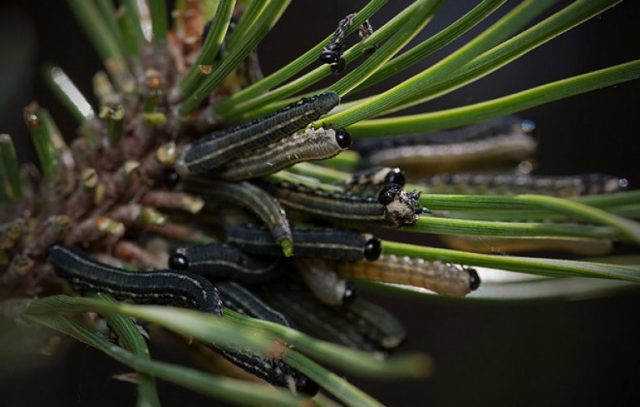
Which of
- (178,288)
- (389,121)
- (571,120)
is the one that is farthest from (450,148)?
(571,120)

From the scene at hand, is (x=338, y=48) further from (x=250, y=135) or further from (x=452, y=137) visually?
(x=452, y=137)

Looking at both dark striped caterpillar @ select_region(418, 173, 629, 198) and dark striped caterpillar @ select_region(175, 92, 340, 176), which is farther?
dark striped caterpillar @ select_region(418, 173, 629, 198)

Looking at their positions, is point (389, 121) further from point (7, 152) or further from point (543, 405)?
point (543, 405)

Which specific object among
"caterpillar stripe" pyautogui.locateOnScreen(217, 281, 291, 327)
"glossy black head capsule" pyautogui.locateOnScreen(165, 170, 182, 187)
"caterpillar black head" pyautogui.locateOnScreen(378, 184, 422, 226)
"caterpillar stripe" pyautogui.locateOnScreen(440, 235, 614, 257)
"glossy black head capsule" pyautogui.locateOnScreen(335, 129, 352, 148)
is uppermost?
"caterpillar stripe" pyautogui.locateOnScreen(440, 235, 614, 257)

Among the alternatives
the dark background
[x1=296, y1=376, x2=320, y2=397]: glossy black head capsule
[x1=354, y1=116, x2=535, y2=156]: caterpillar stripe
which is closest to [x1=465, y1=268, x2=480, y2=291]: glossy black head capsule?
[x1=296, y1=376, x2=320, y2=397]: glossy black head capsule

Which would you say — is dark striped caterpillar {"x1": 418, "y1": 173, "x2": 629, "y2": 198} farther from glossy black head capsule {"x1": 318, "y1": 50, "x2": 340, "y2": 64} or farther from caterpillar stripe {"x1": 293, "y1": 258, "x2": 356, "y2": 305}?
glossy black head capsule {"x1": 318, "y1": 50, "x2": 340, "y2": 64}

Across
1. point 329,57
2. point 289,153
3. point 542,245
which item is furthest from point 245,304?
point 542,245
